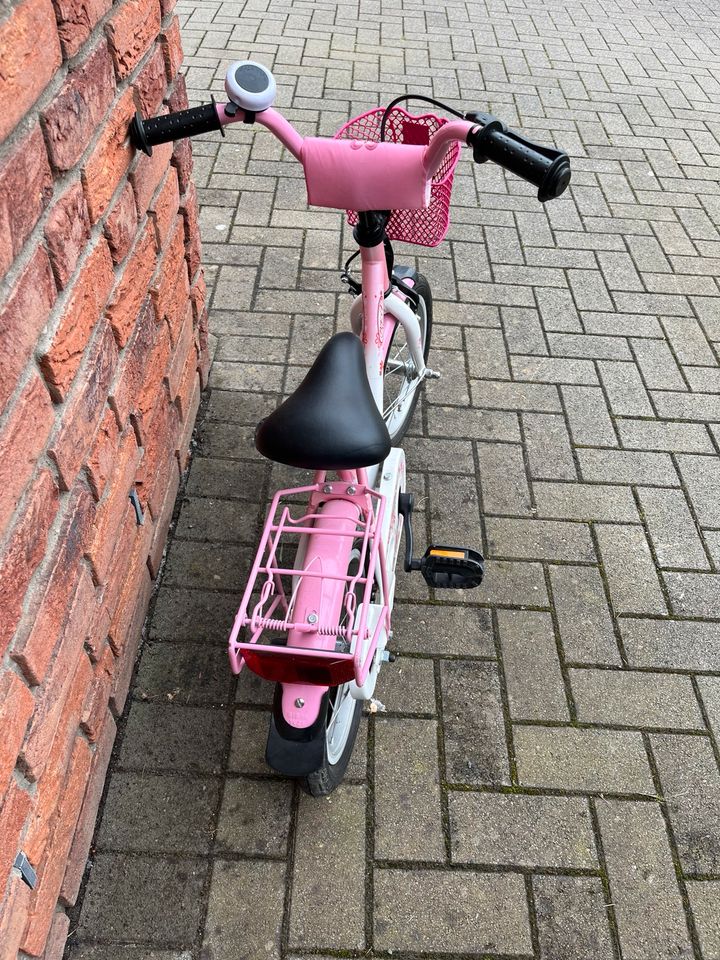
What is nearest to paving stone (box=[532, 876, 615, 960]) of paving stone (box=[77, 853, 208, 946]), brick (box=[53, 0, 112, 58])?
paving stone (box=[77, 853, 208, 946])

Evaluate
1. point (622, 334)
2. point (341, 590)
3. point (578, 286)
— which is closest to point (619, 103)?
point (578, 286)

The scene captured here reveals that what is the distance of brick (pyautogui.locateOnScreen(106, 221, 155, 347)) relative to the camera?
186cm

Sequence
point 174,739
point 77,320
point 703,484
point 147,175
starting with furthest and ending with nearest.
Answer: point 703,484, point 174,739, point 147,175, point 77,320

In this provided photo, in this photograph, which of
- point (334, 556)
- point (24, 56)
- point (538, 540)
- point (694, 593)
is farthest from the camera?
point (538, 540)

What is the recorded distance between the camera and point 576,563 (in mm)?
2658

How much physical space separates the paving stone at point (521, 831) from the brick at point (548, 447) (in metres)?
1.28

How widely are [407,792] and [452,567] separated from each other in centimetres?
63

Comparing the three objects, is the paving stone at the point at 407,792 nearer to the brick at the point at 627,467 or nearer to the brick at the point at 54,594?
the brick at the point at 54,594

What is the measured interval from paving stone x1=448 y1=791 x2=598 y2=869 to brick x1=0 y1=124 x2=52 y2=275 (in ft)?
5.66

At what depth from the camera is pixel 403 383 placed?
2975mm

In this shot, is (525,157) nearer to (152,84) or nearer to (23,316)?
(23,316)

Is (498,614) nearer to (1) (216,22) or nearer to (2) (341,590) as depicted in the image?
(2) (341,590)

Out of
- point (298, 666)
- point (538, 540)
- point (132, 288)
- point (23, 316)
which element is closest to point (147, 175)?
point (132, 288)

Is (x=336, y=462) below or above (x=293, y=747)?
above
